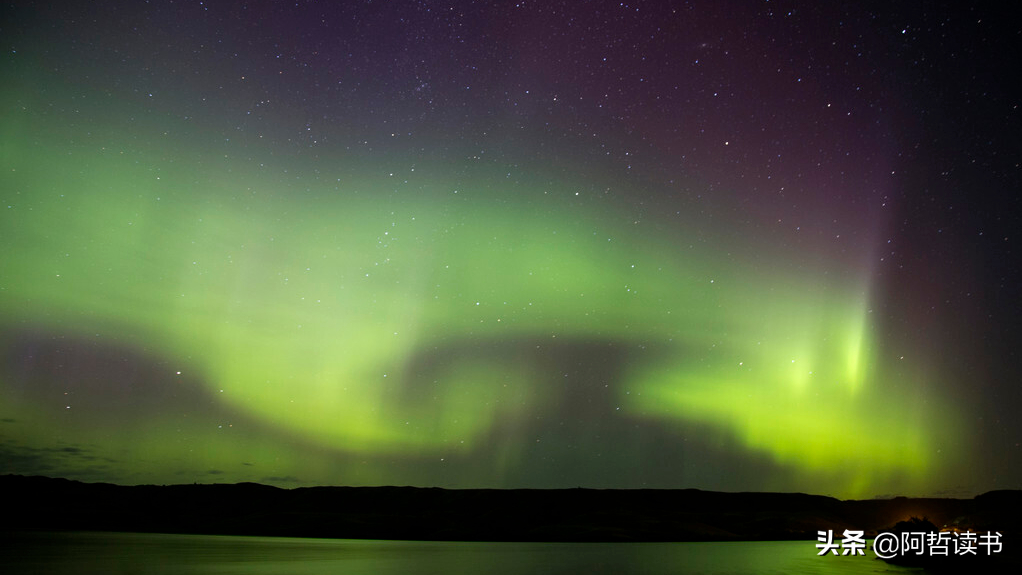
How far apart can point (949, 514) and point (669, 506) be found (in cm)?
6007

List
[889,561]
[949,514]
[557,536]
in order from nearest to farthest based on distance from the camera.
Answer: [889,561] → [557,536] → [949,514]

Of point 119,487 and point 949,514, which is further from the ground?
point 949,514

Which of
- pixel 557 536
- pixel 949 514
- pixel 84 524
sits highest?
pixel 949 514

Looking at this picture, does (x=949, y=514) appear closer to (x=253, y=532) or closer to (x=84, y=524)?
(x=253, y=532)

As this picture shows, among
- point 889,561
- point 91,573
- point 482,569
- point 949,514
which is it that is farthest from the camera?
point 949,514

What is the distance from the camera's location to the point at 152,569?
38.1 meters

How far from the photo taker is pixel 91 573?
33844mm

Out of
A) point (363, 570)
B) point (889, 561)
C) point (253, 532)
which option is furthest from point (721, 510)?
point (363, 570)

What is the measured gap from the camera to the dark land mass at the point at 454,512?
13675 centimetres

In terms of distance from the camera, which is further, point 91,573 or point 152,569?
point 152,569

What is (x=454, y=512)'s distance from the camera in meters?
162

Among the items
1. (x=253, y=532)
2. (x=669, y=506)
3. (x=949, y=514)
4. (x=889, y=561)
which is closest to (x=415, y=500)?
(x=253, y=532)

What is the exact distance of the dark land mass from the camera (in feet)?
449

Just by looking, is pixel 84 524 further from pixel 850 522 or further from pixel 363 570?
pixel 850 522
